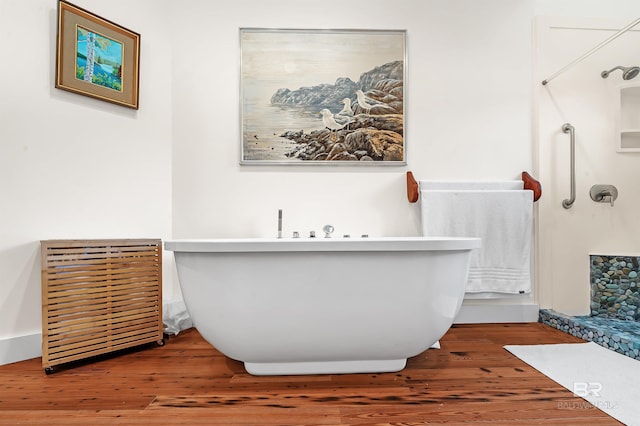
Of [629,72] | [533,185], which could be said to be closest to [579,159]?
[533,185]

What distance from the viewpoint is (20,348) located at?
5.84ft

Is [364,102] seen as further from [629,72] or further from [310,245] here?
[629,72]

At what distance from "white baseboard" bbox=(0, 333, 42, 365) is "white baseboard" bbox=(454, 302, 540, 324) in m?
2.27

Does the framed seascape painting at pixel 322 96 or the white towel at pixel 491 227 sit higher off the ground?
the framed seascape painting at pixel 322 96

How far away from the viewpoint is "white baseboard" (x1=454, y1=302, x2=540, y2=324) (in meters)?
2.40

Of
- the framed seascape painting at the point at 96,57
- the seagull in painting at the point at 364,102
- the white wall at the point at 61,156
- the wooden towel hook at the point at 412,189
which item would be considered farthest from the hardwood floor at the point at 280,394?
the seagull in painting at the point at 364,102

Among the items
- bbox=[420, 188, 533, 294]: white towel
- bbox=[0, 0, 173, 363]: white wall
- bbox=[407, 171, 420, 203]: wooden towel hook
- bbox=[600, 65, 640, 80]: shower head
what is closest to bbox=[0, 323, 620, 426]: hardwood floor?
bbox=[0, 0, 173, 363]: white wall

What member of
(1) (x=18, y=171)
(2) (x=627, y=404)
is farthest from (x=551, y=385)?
(1) (x=18, y=171)

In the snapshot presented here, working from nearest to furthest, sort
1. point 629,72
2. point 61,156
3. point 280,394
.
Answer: point 280,394, point 61,156, point 629,72

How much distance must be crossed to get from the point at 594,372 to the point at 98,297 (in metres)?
2.18

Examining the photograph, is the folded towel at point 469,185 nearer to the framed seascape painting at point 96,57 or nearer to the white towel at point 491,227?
the white towel at point 491,227

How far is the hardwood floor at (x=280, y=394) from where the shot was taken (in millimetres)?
1227

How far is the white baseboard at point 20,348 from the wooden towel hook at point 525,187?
2094 mm

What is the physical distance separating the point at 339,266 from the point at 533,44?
2.09 m
